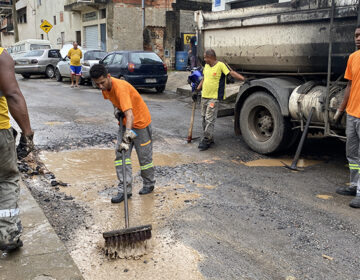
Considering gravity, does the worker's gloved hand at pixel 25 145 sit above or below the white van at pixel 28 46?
A: below

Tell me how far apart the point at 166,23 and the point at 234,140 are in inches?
641

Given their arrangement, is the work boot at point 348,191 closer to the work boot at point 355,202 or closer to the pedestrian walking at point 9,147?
the work boot at point 355,202

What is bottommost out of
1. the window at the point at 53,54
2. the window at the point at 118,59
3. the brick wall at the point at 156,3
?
the window at the point at 118,59

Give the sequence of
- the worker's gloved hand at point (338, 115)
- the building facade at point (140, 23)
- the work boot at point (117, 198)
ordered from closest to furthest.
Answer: the work boot at point (117, 198)
the worker's gloved hand at point (338, 115)
the building facade at point (140, 23)

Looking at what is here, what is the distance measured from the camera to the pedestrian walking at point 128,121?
151 inches

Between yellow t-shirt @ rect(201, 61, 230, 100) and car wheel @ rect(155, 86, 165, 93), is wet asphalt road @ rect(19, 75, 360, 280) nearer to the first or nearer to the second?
yellow t-shirt @ rect(201, 61, 230, 100)

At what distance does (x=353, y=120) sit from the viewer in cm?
428

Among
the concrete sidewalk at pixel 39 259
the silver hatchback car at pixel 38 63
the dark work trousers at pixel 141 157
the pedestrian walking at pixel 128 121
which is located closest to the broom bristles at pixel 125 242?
the concrete sidewalk at pixel 39 259

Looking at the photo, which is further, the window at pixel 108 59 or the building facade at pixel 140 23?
the building facade at pixel 140 23

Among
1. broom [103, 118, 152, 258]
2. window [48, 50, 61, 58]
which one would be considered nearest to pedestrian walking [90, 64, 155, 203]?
broom [103, 118, 152, 258]

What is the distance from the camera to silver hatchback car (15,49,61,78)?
19.2 m

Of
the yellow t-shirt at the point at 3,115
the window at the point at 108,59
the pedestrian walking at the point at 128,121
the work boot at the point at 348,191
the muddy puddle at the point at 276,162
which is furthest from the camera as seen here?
the window at the point at 108,59

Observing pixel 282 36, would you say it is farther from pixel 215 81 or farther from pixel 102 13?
pixel 102 13

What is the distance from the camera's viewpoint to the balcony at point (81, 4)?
22545mm
